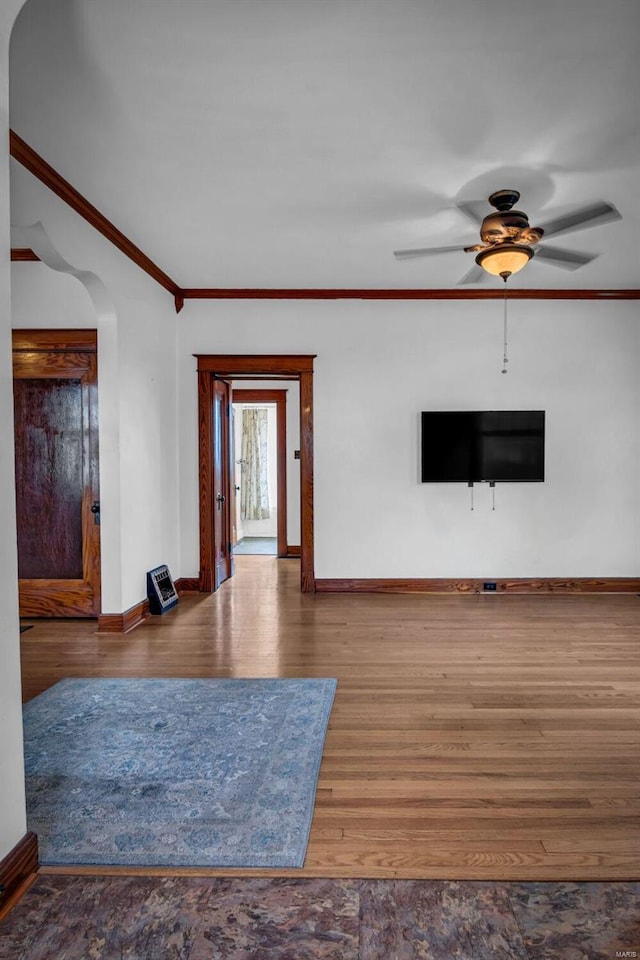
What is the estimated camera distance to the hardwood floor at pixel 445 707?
1900 mm

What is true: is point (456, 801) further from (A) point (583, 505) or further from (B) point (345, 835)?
(A) point (583, 505)

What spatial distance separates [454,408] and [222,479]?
2632 millimetres

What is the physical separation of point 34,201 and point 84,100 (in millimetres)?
920

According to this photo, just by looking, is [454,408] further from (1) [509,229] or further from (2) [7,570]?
(2) [7,570]

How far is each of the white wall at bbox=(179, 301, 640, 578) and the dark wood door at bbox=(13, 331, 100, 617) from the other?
135 cm

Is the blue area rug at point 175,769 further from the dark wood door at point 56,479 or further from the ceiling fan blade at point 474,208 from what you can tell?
the ceiling fan blade at point 474,208

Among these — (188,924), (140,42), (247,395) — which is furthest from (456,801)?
(247,395)

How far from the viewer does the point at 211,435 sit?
577cm

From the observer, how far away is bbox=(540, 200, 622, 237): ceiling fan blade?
305 cm

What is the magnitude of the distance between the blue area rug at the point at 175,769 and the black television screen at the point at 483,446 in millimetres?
2903

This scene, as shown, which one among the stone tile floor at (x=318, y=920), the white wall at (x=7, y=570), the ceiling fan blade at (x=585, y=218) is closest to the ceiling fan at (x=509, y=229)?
the ceiling fan blade at (x=585, y=218)

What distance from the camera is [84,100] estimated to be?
2641 mm

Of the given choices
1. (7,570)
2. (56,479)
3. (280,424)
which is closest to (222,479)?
(56,479)

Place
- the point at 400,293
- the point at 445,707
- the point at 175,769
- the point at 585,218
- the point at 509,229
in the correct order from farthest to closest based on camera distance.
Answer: the point at 400,293 → the point at 509,229 → the point at 585,218 → the point at 445,707 → the point at 175,769
